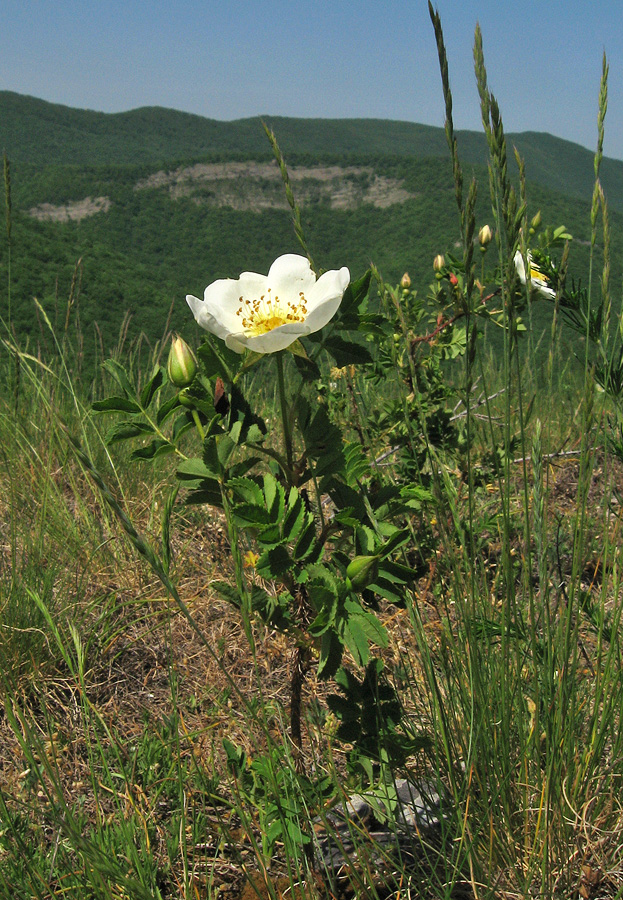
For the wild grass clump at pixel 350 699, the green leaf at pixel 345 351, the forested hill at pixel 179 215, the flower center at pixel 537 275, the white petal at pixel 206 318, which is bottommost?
the wild grass clump at pixel 350 699

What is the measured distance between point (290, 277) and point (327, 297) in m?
0.28

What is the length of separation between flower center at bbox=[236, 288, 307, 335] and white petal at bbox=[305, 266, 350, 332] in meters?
0.08

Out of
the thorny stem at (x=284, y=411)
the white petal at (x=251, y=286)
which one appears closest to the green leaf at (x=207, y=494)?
the thorny stem at (x=284, y=411)

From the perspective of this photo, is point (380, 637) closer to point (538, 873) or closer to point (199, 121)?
point (538, 873)

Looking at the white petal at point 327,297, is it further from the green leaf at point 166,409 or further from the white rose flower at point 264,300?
the green leaf at point 166,409

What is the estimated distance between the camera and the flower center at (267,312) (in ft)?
3.85

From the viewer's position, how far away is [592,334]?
4.20 ft

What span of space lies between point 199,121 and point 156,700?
28.4 meters

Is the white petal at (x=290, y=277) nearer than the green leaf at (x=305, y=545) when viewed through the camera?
No

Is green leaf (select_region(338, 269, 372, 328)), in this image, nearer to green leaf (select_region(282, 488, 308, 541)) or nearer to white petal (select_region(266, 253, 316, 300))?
white petal (select_region(266, 253, 316, 300))

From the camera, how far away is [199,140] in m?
25.2

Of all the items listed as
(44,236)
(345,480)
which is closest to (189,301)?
(345,480)

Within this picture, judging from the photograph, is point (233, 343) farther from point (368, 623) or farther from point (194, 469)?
point (368, 623)

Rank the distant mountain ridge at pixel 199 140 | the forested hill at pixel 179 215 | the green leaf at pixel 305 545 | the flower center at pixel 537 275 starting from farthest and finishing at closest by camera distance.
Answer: the distant mountain ridge at pixel 199 140 → the forested hill at pixel 179 215 → the flower center at pixel 537 275 → the green leaf at pixel 305 545
